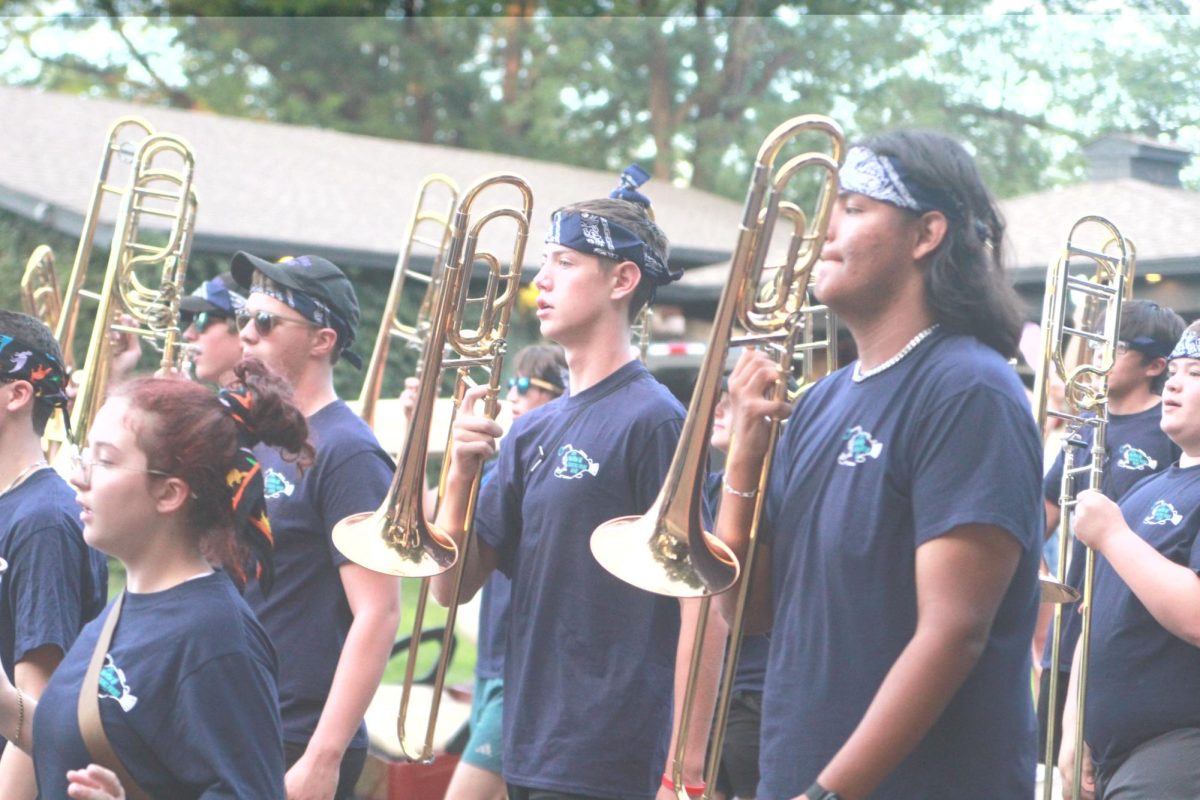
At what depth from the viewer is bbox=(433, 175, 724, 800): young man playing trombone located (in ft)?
13.7

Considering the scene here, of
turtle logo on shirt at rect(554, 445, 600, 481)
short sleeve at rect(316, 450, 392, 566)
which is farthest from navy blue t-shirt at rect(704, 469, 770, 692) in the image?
short sleeve at rect(316, 450, 392, 566)

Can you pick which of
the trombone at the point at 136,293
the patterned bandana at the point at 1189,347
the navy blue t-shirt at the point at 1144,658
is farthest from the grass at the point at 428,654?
the patterned bandana at the point at 1189,347

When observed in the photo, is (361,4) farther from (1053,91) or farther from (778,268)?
(778,268)

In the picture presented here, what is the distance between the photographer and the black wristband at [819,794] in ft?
9.96

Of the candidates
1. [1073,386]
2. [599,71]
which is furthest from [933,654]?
[599,71]

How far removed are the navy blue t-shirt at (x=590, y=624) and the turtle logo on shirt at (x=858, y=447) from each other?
106 cm

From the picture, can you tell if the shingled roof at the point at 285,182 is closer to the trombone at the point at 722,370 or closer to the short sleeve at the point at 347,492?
the short sleeve at the point at 347,492

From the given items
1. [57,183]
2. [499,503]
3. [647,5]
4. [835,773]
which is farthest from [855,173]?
[647,5]

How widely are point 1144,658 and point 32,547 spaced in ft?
9.58

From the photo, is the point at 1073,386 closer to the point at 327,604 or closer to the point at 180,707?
the point at 327,604

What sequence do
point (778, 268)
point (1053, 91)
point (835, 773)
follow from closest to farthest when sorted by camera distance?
point (835, 773)
point (778, 268)
point (1053, 91)

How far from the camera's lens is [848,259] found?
10.9ft

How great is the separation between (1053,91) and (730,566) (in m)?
18.9

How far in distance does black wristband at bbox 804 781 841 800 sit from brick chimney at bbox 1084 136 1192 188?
38.8 feet
